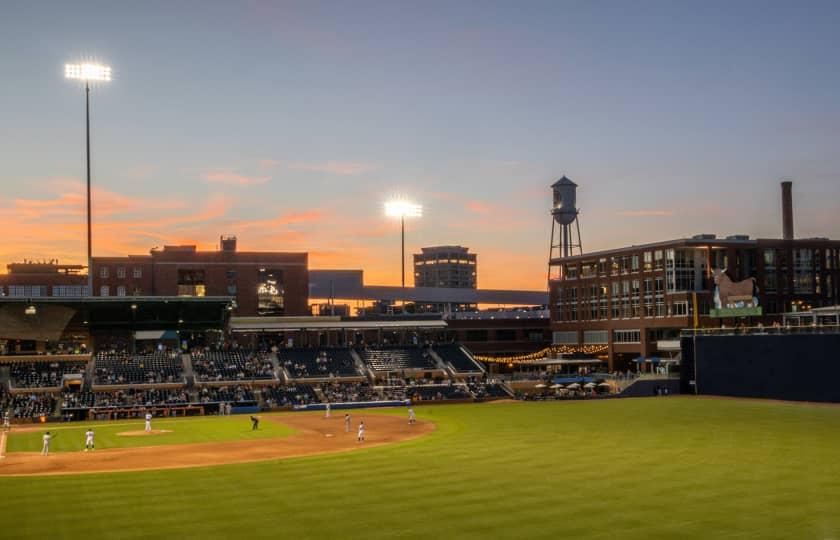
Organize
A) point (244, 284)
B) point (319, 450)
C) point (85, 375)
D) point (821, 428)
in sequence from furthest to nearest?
point (244, 284) → point (85, 375) → point (821, 428) → point (319, 450)

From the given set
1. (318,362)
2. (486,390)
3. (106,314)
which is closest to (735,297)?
(486,390)

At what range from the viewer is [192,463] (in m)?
40.9

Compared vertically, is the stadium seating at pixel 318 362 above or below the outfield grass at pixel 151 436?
above

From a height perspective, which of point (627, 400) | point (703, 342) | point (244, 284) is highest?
point (244, 284)

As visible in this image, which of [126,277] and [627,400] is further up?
[126,277]

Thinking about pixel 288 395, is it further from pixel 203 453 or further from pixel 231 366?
pixel 203 453

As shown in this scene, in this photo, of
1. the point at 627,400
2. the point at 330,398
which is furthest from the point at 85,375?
the point at 627,400

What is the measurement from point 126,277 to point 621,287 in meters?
68.2

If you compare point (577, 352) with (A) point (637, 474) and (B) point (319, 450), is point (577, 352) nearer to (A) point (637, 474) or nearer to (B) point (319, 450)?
(B) point (319, 450)

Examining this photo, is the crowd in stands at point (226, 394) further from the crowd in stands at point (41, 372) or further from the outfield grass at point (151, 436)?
the crowd in stands at point (41, 372)

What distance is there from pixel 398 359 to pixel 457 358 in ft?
23.8

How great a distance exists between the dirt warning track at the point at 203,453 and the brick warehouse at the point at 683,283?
54.5 metres

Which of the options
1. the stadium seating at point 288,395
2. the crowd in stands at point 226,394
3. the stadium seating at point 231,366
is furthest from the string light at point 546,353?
the crowd in stands at point 226,394

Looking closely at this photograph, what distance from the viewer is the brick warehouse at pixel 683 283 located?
102875 millimetres
